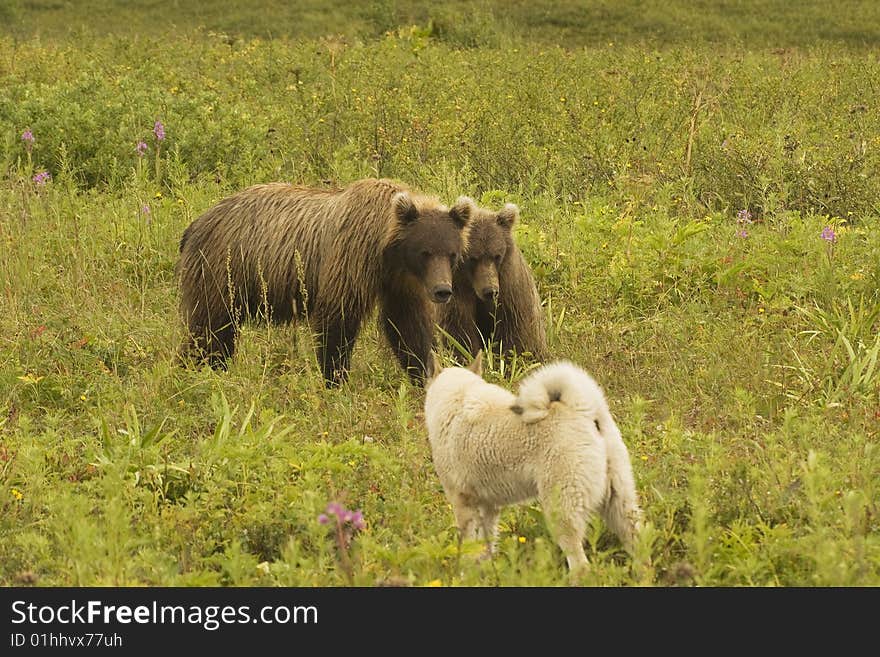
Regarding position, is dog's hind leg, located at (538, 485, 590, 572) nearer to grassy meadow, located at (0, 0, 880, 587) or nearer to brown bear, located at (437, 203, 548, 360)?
grassy meadow, located at (0, 0, 880, 587)

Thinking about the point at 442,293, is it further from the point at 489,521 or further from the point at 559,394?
the point at 559,394

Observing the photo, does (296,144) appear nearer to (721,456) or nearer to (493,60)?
(493,60)

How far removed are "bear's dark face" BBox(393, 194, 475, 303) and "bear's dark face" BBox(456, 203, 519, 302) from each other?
0.40ft

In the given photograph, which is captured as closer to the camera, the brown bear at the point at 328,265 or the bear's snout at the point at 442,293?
the bear's snout at the point at 442,293

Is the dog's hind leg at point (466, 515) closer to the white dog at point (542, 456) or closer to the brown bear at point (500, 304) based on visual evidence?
the white dog at point (542, 456)

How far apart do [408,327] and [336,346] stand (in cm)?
45

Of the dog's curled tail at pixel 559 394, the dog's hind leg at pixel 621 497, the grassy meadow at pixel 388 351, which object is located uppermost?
the dog's curled tail at pixel 559 394

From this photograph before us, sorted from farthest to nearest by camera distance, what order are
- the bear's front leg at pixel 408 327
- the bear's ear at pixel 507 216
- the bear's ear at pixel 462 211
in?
the bear's ear at pixel 507 216 → the bear's front leg at pixel 408 327 → the bear's ear at pixel 462 211

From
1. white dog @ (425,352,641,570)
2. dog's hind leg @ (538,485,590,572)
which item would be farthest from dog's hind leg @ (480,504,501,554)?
dog's hind leg @ (538,485,590,572)

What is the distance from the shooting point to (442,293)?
22.9 ft

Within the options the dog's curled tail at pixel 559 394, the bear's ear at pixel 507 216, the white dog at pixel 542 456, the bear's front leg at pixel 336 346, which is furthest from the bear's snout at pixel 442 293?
the dog's curled tail at pixel 559 394

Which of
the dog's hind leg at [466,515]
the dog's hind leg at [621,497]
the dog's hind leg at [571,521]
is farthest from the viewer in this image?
the dog's hind leg at [466,515]

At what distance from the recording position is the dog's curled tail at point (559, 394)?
4098 mm

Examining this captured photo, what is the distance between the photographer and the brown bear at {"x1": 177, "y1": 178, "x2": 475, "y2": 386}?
730 centimetres
